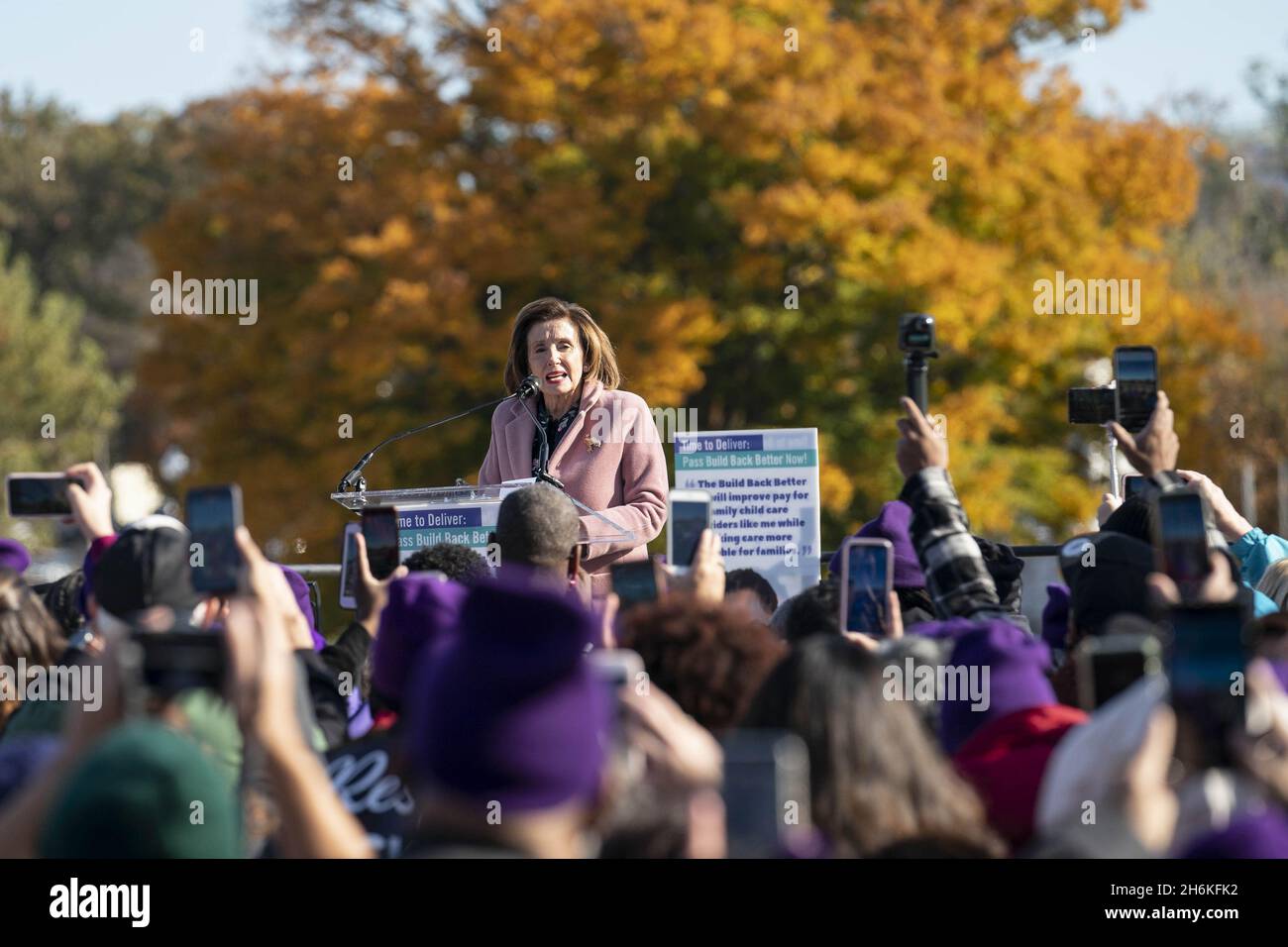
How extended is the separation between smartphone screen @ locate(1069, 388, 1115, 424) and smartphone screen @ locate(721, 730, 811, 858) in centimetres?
278

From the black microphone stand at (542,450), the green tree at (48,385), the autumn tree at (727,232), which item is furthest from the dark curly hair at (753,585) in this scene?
the green tree at (48,385)

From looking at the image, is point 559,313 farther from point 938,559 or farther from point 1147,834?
point 1147,834

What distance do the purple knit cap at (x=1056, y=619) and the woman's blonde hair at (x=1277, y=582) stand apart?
2.53 ft

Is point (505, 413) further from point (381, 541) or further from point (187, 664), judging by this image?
point (187, 664)

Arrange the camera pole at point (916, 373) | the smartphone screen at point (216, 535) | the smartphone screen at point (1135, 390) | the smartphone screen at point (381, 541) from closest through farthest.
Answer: the smartphone screen at point (216, 535) → the smartphone screen at point (1135, 390) → the smartphone screen at point (381, 541) → the camera pole at point (916, 373)

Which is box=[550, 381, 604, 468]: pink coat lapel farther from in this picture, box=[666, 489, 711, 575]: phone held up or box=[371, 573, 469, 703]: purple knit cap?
box=[371, 573, 469, 703]: purple knit cap

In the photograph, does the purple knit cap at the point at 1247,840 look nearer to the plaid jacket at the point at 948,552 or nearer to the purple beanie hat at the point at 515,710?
the purple beanie hat at the point at 515,710

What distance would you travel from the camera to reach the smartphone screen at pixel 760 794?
2.80 meters

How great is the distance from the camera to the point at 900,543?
5262 mm

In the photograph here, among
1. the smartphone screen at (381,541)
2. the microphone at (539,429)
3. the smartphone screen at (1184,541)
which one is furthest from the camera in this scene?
the microphone at (539,429)

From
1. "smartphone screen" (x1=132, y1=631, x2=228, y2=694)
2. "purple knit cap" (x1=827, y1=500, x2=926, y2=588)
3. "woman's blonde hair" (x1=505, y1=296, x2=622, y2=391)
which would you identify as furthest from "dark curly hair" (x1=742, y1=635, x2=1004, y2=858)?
"woman's blonde hair" (x1=505, y1=296, x2=622, y2=391)

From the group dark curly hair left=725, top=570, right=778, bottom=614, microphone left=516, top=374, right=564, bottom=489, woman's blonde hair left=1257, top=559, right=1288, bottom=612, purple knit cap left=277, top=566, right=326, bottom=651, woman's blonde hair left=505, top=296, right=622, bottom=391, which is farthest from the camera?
woman's blonde hair left=505, top=296, right=622, bottom=391

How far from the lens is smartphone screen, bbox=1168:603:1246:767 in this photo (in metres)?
2.76
